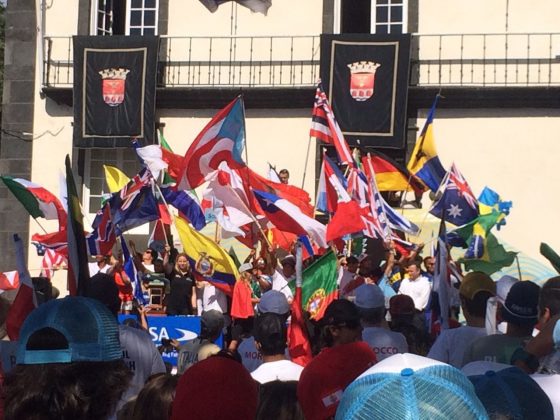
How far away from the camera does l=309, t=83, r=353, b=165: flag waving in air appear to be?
51.6 ft

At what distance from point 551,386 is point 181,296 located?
32.4 feet

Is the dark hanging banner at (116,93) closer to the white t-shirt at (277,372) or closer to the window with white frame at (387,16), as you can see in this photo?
the window with white frame at (387,16)

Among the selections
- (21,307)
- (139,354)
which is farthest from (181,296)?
(139,354)

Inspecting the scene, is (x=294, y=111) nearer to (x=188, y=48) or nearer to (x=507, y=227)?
(x=188, y=48)

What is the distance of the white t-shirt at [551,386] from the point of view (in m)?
5.15

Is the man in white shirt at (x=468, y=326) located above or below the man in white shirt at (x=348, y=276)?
above

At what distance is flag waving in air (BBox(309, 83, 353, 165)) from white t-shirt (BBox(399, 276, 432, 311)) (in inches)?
82.1

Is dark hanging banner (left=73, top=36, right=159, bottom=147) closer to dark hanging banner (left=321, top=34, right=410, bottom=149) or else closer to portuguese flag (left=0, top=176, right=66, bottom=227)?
dark hanging banner (left=321, top=34, right=410, bottom=149)

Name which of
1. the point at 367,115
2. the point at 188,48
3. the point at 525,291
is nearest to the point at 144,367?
the point at 525,291

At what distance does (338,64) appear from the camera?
2062cm

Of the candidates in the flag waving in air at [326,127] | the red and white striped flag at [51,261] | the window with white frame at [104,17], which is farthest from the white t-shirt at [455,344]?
the window with white frame at [104,17]

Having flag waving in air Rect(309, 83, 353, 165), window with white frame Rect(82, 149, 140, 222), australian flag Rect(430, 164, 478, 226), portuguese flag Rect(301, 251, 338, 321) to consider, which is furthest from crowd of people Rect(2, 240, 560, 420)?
window with white frame Rect(82, 149, 140, 222)

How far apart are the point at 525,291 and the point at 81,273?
261 cm

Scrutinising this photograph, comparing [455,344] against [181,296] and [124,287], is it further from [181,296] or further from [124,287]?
[124,287]
